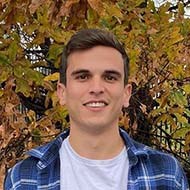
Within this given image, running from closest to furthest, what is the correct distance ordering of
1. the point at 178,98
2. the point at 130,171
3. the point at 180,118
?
the point at 130,171 < the point at 178,98 < the point at 180,118

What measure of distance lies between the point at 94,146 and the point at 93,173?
0.10 m

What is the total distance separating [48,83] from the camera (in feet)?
10.9

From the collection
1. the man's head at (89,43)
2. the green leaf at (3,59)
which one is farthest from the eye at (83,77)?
the green leaf at (3,59)

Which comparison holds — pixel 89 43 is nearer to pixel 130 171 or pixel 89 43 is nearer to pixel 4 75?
pixel 130 171

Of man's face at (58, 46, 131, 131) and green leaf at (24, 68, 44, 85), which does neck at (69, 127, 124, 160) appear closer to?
man's face at (58, 46, 131, 131)

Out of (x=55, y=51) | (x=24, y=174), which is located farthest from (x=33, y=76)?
(x=24, y=174)

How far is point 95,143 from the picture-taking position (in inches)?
87.0

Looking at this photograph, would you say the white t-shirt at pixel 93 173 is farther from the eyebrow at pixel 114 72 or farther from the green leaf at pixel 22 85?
the green leaf at pixel 22 85

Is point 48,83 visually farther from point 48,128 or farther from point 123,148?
point 123,148

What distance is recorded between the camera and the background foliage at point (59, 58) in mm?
3123

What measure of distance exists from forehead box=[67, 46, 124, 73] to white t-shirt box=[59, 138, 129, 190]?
32cm

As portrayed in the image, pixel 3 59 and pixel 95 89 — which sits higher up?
pixel 3 59

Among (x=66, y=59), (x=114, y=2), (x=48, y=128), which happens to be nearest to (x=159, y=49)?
(x=114, y=2)

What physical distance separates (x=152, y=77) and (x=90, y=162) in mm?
1440
